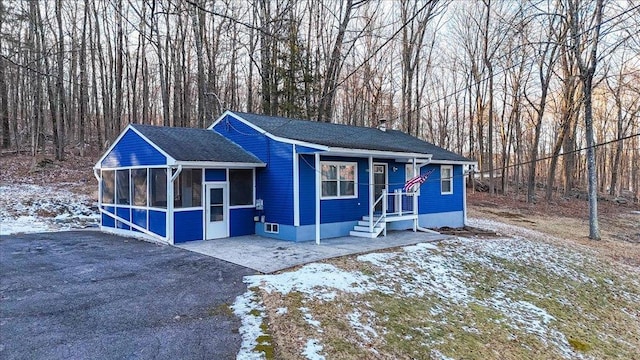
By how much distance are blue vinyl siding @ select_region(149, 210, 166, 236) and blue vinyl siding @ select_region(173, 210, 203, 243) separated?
0.33m

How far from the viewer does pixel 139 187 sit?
11367 mm

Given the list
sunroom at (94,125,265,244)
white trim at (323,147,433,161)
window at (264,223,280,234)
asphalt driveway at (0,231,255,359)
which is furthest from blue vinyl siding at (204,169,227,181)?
white trim at (323,147,433,161)

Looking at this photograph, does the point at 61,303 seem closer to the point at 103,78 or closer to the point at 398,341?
the point at 398,341

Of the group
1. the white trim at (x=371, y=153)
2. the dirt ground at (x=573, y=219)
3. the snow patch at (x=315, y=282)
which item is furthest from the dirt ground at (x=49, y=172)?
the dirt ground at (x=573, y=219)

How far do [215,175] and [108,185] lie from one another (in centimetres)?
416

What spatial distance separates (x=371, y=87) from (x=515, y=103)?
937 centimetres

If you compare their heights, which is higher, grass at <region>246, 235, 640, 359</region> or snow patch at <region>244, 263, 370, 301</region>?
snow patch at <region>244, 263, 370, 301</region>

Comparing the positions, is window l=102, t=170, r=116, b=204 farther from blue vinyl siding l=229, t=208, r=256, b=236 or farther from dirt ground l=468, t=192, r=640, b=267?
dirt ground l=468, t=192, r=640, b=267

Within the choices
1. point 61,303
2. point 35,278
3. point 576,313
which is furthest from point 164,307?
point 576,313

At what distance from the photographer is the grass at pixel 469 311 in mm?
5203

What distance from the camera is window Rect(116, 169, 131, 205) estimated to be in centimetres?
1186

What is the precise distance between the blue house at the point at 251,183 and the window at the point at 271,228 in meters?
0.03

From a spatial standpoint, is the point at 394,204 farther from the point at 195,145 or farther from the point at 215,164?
the point at 195,145

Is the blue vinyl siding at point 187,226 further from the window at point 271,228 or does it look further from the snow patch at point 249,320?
the snow patch at point 249,320
